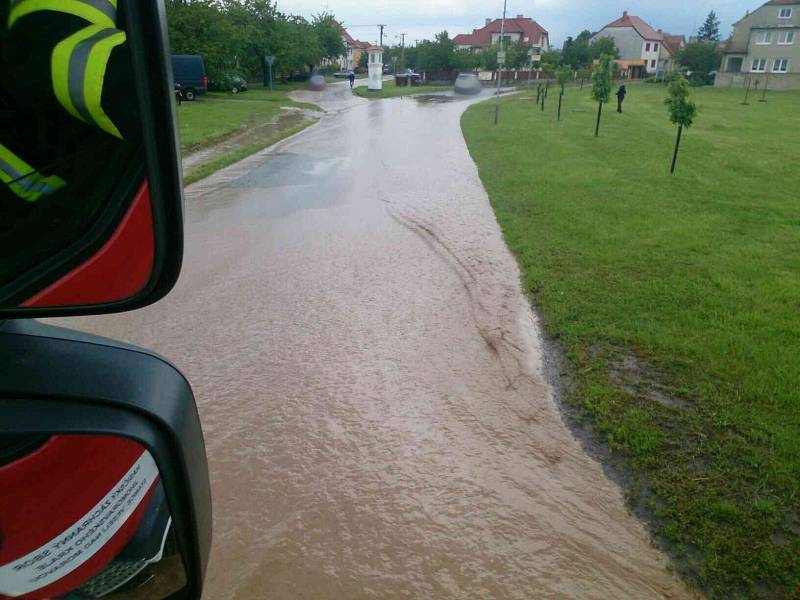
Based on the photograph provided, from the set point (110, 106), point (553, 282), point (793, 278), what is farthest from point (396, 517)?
point (793, 278)

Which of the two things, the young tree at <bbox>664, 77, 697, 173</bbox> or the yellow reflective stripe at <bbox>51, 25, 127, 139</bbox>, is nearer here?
the yellow reflective stripe at <bbox>51, 25, 127, 139</bbox>

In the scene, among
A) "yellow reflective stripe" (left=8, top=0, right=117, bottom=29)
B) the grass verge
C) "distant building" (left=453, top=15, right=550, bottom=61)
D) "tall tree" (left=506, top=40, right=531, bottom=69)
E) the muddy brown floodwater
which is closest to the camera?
"yellow reflective stripe" (left=8, top=0, right=117, bottom=29)

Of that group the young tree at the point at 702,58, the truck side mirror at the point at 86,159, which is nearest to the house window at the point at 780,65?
the young tree at the point at 702,58

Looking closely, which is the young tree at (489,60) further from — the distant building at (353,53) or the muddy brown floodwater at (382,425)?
the muddy brown floodwater at (382,425)

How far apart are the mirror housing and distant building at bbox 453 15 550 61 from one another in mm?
89073

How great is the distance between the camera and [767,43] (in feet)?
185

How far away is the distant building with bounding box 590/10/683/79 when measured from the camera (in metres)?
79.7

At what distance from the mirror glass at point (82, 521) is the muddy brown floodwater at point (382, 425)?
6.62 ft

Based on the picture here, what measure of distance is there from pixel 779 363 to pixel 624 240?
11.1 ft

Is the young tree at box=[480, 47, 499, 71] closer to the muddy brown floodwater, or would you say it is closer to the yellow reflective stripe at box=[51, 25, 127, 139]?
the muddy brown floodwater

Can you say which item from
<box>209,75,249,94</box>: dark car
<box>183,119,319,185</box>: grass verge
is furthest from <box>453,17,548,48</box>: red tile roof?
<box>183,119,319,185</box>: grass verge

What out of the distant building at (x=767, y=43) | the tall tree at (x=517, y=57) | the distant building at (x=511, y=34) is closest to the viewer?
the distant building at (x=767, y=43)

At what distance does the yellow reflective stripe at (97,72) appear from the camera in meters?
0.79

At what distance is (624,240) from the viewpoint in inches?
308
